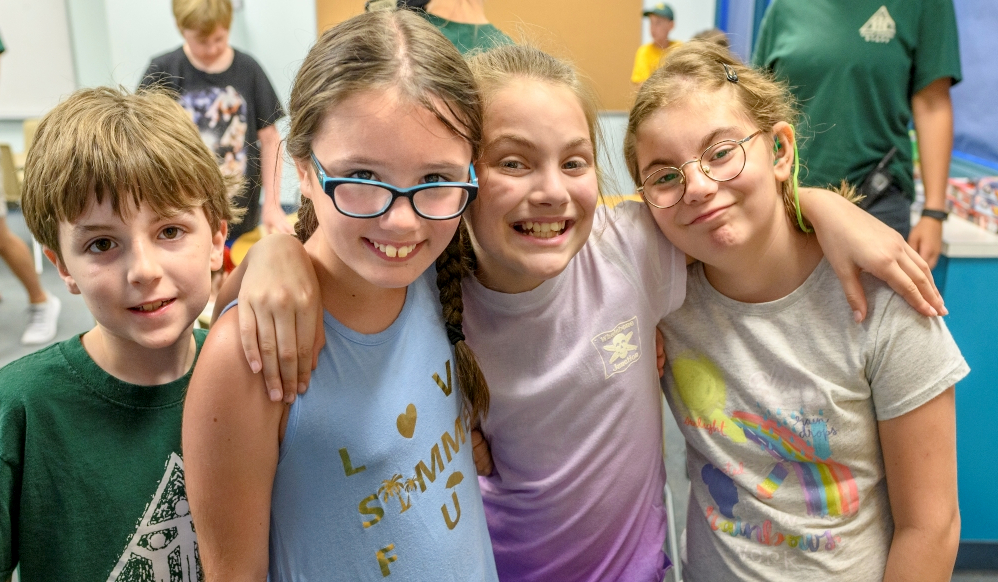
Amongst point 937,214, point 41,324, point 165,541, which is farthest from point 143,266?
point 41,324

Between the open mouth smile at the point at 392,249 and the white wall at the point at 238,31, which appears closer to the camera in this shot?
the open mouth smile at the point at 392,249

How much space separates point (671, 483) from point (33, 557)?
2.09 metres

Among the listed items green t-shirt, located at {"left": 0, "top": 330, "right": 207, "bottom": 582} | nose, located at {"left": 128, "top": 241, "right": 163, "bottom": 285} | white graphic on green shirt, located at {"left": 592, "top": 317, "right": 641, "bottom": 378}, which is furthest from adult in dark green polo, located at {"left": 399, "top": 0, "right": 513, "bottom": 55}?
green t-shirt, located at {"left": 0, "top": 330, "right": 207, "bottom": 582}

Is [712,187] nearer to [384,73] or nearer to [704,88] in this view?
[704,88]

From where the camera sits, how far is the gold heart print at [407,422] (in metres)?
0.93

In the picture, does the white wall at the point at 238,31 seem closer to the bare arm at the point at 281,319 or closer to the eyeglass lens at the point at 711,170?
the eyeglass lens at the point at 711,170

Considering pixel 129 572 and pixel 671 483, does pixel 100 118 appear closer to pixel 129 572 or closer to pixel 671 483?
pixel 129 572

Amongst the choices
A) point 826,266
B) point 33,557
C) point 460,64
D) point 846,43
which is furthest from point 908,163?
point 33,557

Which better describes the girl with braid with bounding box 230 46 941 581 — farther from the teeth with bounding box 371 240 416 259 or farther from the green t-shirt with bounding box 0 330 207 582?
the green t-shirt with bounding box 0 330 207 582

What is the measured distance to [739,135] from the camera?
3.70 feet

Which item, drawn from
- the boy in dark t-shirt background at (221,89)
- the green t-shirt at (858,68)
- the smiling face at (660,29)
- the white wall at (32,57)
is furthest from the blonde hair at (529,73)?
the white wall at (32,57)

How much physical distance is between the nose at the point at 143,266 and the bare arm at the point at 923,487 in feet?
3.36

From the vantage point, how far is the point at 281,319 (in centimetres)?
84

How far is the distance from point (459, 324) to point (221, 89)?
88.5 inches
